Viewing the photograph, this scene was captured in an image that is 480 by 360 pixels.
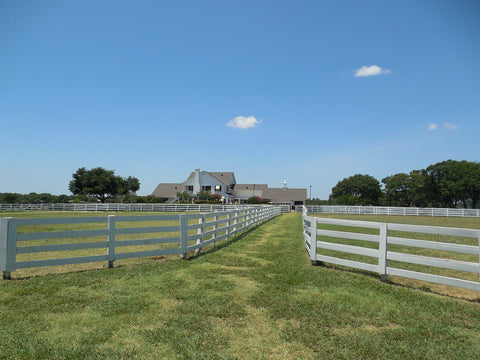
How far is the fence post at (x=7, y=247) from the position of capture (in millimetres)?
6027

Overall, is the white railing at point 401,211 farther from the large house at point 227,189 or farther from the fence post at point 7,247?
the fence post at point 7,247

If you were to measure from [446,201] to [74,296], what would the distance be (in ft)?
235

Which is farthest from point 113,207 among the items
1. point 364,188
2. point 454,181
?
point 364,188

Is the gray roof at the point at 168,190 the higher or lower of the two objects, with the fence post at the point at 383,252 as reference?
higher

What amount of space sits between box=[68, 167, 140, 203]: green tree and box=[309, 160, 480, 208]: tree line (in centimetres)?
4527

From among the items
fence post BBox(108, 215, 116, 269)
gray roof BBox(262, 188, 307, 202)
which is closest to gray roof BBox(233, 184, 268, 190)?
gray roof BBox(262, 188, 307, 202)

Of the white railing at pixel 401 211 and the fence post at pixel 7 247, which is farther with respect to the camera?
the white railing at pixel 401 211

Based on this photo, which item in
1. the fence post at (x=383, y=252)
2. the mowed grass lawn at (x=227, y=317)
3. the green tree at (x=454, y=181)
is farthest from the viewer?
the green tree at (x=454, y=181)

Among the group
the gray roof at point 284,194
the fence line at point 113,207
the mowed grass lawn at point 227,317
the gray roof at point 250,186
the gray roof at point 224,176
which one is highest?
the gray roof at point 224,176

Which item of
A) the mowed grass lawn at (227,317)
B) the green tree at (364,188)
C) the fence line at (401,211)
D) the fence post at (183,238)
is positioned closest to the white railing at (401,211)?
the fence line at (401,211)

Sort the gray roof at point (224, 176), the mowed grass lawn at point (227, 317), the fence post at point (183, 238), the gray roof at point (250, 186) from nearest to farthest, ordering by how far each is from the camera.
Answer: the mowed grass lawn at point (227, 317) → the fence post at point (183, 238) → the gray roof at point (224, 176) → the gray roof at point (250, 186)

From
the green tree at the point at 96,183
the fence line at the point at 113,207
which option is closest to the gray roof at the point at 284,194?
the fence line at the point at 113,207

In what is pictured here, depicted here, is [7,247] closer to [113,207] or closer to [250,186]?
[113,207]

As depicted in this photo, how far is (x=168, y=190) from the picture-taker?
67250 millimetres
